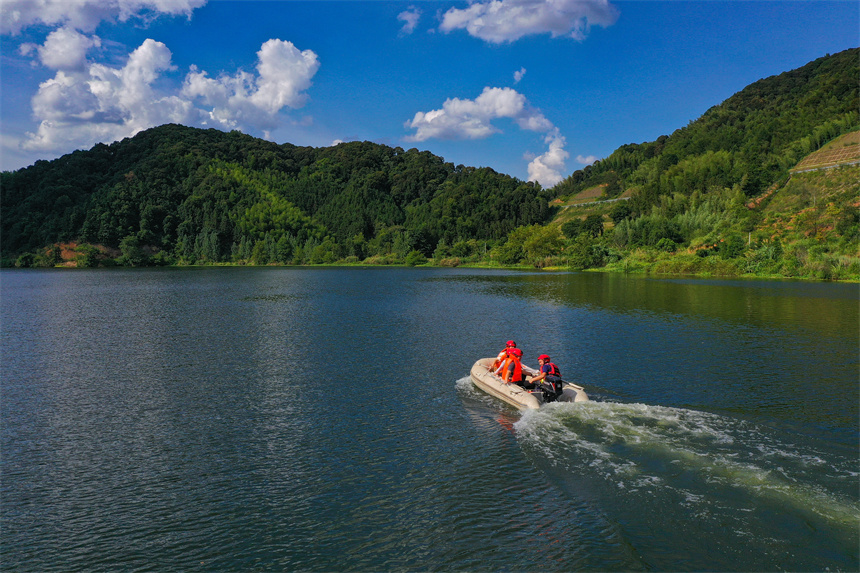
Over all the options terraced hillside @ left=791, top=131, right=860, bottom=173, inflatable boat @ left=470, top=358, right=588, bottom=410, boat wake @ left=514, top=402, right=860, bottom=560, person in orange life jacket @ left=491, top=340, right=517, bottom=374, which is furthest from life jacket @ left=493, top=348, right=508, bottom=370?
terraced hillside @ left=791, top=131, right=860, bottom=173

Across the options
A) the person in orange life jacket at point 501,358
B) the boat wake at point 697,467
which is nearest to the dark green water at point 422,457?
the boat wake at point 697,467

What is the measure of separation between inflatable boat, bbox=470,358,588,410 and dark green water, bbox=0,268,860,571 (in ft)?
1.42

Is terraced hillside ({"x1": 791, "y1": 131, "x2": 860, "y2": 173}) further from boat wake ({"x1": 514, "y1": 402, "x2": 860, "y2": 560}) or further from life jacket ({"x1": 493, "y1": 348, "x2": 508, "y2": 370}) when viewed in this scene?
boat wake ({"x1": 514, "y1": 402, "x2": 860, "y2": 560})

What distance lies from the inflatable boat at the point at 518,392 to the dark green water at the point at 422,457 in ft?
1.42

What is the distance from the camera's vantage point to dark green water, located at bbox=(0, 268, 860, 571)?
9.39 m

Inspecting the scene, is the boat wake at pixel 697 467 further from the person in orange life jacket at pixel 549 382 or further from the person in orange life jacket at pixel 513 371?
the person in orange life jacket at pixel 513 371

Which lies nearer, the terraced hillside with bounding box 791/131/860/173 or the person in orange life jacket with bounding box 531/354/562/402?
the person in orange life jacket with bounding box 531/354/562/402

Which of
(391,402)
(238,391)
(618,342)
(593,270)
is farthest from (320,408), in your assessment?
(593,270)

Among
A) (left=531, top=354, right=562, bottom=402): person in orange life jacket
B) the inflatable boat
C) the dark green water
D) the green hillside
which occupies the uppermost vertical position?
the green hillside

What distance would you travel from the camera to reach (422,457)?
1336cm

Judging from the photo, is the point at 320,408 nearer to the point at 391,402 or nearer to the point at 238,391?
the point at 391,402

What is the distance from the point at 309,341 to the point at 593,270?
85.5 metres

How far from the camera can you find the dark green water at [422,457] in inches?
370

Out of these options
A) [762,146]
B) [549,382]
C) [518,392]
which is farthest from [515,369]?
[762,146]
